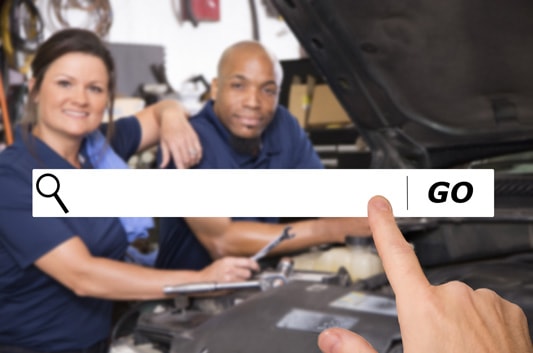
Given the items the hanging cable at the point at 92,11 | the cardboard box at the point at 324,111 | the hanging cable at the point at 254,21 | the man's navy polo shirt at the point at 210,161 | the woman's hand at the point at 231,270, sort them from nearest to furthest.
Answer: the woman's hand at the point at 231,270 < the man's navy polo shirt at the point at 210,161 < the cardboard box at the point at 324,111 < the hanging cable at the point at 92,11 < the hanging cable at the point at 254,21

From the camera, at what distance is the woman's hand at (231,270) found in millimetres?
1039

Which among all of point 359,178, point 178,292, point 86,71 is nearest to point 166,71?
point 86,71

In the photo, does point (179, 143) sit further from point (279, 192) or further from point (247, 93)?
point (279, 192)

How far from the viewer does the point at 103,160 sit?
4.06 feet

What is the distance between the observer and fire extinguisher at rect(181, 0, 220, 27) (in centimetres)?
343

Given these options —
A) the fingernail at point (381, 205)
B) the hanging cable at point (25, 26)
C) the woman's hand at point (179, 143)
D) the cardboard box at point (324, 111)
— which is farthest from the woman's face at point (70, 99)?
the hanging cable at point (25, 26)

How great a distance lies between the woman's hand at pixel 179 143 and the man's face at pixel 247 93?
234 mm

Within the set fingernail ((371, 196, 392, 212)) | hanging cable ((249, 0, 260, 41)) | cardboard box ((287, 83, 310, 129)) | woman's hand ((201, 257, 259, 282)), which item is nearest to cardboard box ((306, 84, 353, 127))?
cardboard box ((287, 83, 310, 129))

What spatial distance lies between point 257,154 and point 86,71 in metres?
0.60

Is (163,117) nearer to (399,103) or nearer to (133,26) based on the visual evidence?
(399,103)

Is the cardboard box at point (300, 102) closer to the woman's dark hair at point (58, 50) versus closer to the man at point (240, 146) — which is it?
the man at point (240, 146)

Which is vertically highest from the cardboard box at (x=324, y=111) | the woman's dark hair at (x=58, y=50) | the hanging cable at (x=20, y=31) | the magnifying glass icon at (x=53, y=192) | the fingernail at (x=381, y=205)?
the hanging cable at (x=20, y=31)

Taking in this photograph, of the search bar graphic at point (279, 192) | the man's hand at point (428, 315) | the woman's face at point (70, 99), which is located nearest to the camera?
the man's hand at point (428, 315)

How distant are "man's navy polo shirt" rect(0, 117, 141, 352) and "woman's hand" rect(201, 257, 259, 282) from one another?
29cm
